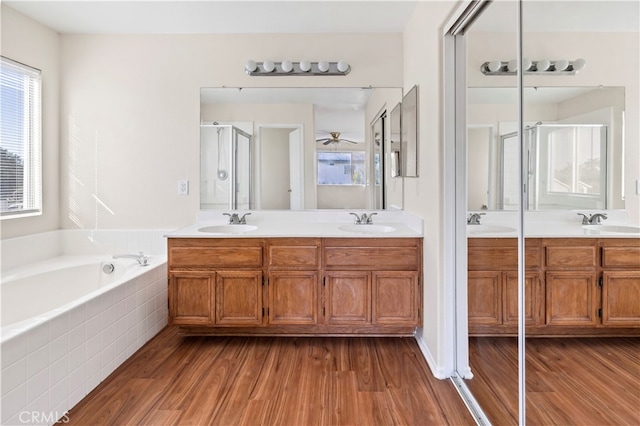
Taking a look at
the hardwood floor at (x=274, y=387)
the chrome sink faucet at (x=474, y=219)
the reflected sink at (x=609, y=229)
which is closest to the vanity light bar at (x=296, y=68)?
the chrome sink faucet at (x=474, y=219)

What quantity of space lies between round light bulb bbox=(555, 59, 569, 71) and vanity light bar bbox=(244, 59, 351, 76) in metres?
2.04

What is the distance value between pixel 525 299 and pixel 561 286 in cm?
21

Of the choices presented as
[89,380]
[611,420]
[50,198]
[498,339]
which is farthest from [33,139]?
[611,420]

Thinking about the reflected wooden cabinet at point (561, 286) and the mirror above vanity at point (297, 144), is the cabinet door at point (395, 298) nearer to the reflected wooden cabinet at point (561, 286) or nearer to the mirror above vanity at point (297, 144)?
the reflected wooden cabinet at point (561, 286)

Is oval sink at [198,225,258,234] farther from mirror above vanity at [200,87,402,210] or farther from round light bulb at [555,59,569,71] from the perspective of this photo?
round light bulb at [555,59,569,71]

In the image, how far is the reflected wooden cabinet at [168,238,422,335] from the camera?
2.58 m

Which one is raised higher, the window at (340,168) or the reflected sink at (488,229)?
the window at (340,168)

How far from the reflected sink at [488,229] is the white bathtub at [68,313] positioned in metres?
2.11

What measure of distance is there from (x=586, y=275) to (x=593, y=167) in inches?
14.3

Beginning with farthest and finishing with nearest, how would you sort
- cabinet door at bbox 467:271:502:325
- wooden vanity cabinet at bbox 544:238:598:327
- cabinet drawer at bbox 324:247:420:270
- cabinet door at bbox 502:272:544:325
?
cabinet drawer at bbox 324:247:420:270, cabinet door at bbox 467:271:502:325, cabinet door at bbox 502:272:544:325, wooden vanity cabinet at bbox 544:238:598:327

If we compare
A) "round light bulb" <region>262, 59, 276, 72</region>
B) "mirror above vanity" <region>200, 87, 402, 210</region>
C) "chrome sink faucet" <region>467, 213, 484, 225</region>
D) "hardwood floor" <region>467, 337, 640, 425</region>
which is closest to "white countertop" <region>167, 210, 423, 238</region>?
"mirror above vanity" <region>200, 87, 402, 210</region>

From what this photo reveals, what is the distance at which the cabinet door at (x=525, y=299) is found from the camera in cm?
144

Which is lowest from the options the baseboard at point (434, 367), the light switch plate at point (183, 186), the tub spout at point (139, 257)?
the baseboard at point (434, 367)

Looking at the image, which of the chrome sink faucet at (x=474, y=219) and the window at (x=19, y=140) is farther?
the window at (x=19, y=140)
